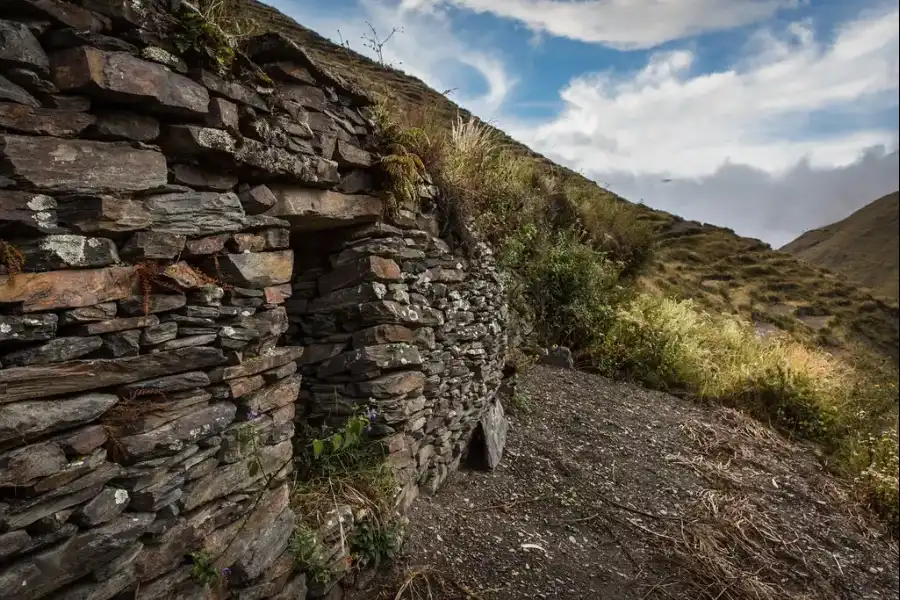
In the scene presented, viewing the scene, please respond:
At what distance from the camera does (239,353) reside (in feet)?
9.36

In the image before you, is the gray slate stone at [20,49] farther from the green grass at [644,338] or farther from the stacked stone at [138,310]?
the green grass at [644,338]

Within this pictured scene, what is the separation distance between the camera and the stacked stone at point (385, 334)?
13.3 feet

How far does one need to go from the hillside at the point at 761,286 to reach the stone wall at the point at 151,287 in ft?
32.5

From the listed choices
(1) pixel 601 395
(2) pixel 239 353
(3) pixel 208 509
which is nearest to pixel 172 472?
(3) pixel 208 509

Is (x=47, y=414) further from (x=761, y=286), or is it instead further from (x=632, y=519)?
(x=761, y=286)

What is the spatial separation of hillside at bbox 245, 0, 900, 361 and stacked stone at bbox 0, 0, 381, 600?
10.2 meters

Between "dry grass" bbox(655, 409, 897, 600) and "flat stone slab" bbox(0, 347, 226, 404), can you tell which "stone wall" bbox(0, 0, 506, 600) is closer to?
"flat stone slab" bbox(0, 347, 226, 404)

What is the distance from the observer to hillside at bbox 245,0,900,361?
15.4m

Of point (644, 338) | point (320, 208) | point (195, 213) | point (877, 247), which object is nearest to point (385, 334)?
point (320, 208)

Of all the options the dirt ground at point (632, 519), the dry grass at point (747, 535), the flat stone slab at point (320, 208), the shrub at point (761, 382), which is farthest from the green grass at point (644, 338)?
the flat stone slab at point (320, 208)

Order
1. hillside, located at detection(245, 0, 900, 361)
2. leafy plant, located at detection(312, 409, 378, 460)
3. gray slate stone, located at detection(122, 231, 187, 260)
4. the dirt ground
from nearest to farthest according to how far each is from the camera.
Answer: gray slate stone, located at detection(122, 231, 187, 260) < leafy plant, located at detection(312, 409, 378, 460) < the dirt ground < hillside, located at detection(245, 0, 900, 361)

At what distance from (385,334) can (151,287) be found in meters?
1.96

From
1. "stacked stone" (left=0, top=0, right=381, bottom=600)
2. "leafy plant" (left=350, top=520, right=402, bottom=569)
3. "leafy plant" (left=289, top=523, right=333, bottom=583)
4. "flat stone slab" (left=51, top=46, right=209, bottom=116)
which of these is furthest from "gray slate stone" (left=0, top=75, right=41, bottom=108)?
"leafy plant" (left=350, top=520, right=402, bottom=569)

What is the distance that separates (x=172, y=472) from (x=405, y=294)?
2226 mm
